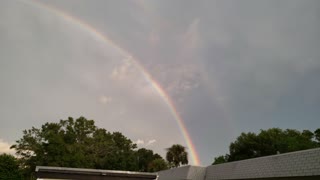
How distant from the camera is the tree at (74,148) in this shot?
193ft

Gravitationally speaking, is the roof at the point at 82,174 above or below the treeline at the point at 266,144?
below

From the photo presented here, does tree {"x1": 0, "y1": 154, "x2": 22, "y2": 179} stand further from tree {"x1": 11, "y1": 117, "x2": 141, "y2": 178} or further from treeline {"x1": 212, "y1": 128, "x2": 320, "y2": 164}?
treeline {"x1": 212, "y1": 128, "x2": 320, "y2": 164}

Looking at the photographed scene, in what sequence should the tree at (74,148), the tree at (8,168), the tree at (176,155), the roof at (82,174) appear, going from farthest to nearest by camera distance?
the tree at (176,155) < the tree at (74,148) < the tree at (8,168) < the roof at (82,174)

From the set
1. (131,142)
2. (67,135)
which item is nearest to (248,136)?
(131,142)

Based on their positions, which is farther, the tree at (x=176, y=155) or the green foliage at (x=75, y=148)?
the tree at (x=176, y=155)

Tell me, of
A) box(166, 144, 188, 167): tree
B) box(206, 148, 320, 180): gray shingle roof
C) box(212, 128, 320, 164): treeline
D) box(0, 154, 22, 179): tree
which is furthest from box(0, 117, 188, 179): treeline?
box(206, 148, 320, 180): gray shingle roof

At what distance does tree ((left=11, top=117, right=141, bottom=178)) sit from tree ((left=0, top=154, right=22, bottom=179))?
2457 centimetres

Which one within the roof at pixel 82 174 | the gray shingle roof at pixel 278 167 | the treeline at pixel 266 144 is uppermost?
the treeline at pixel 266 144

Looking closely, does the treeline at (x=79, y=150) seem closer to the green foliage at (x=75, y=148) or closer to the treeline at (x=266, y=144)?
the green foliage at (x=75, y=148)

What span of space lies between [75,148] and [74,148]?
0.58m

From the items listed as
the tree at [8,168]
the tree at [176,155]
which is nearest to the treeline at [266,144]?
the tree at [176,155]

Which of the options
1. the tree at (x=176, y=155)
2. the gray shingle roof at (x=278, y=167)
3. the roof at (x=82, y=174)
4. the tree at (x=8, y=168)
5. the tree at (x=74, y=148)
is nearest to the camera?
the roof at (x=82, y=174)

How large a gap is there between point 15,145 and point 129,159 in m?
25.5

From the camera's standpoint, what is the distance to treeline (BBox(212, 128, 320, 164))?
63.2 meters
